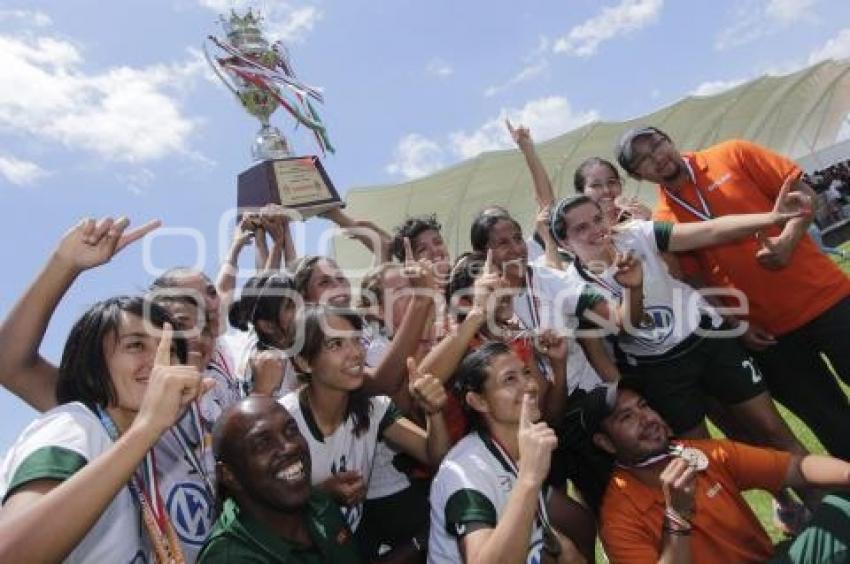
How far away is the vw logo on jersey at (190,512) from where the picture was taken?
106 inches

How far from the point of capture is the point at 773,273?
3.91m

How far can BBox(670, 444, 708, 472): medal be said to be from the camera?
311cm

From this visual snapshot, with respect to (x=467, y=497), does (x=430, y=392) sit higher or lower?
higher

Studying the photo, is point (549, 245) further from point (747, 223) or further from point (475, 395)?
point (475, 395)

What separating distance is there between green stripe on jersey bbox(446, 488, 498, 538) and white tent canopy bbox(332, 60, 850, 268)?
29.7 m

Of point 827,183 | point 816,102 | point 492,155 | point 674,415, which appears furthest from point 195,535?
point 816,102

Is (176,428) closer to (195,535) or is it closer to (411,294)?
(195,535)

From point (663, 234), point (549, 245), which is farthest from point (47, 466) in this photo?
point (549, 245)

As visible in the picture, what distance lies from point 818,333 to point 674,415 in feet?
3.16

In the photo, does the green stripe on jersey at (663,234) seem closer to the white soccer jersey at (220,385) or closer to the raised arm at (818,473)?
the raised arm at (818,473)

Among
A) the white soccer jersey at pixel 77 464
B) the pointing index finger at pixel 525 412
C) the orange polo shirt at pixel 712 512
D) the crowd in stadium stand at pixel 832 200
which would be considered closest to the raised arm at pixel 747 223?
the orange polo shirt at pixel 712 512

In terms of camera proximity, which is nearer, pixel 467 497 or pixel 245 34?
pixel 467 497

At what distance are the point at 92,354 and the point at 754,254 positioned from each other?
3575 mm

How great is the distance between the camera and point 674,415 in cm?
380
